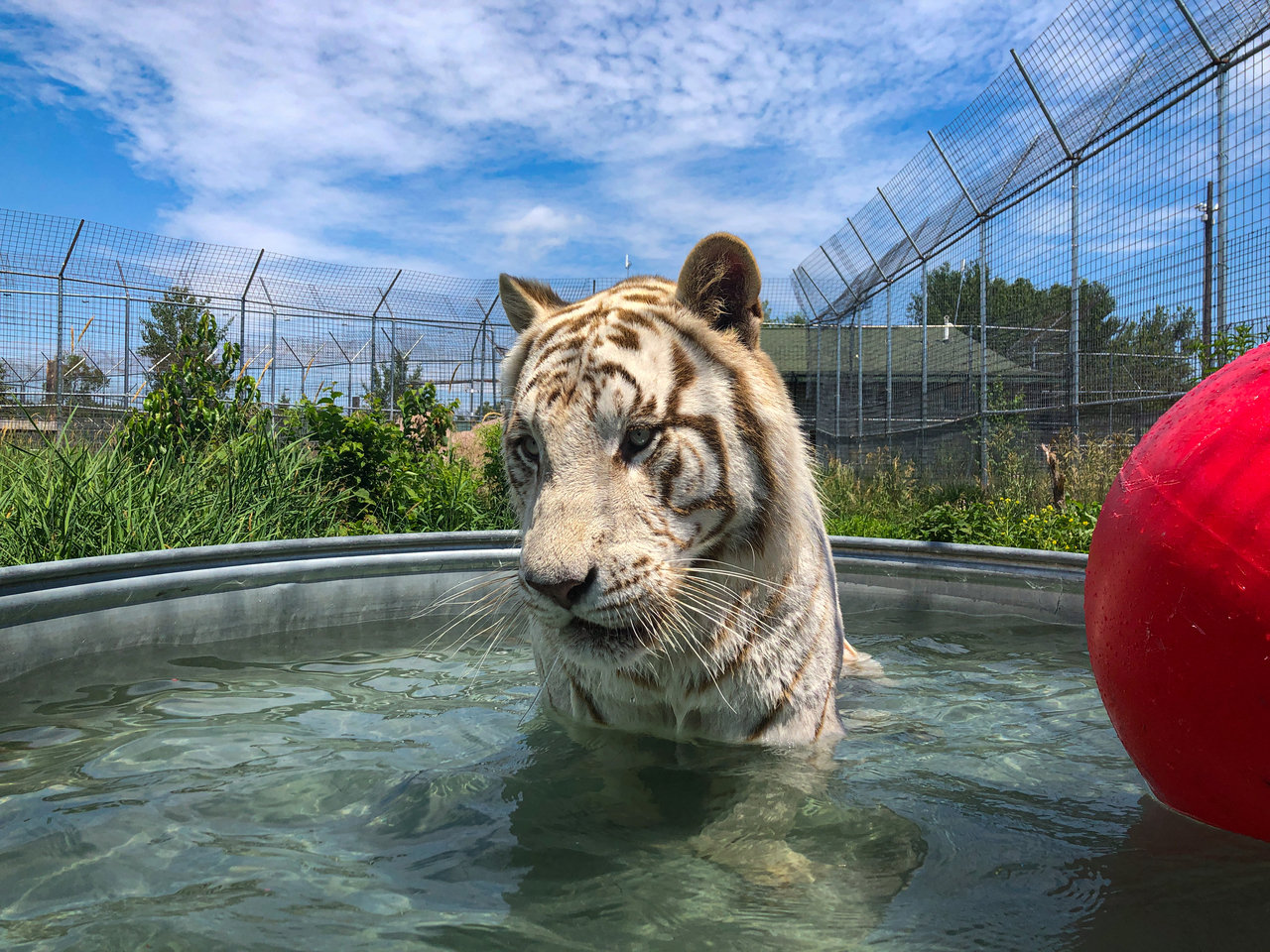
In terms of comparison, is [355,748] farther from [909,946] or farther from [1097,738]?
[1097,738]

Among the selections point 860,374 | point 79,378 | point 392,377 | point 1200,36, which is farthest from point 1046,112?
point 79,378

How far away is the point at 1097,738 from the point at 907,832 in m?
1.36

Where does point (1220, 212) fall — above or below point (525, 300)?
above

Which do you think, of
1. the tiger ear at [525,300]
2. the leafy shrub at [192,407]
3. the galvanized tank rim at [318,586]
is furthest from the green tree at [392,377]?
the tiger ear at [525,300]

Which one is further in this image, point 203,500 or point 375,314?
point 375,314

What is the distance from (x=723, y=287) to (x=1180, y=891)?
1.99 metres

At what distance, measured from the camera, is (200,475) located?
654cm

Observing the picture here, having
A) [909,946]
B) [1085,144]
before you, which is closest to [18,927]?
[909,946]

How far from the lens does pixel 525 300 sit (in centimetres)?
316

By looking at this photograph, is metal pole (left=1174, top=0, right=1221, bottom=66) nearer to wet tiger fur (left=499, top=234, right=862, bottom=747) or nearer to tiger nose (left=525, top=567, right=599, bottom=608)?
wet tiger fur (left=499, top=234, right=862, bottom=747)

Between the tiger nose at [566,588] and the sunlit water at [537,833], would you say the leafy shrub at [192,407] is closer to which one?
the sunlit water at [537,833]

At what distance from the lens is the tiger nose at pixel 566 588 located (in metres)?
1.95

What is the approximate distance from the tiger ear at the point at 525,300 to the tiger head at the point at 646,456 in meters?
0.35

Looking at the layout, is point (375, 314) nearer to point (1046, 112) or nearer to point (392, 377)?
point (392, 377)
